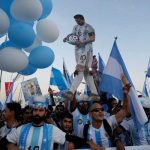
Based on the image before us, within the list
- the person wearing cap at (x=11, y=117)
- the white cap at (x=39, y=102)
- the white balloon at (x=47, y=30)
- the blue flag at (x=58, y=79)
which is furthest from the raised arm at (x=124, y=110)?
the blue flag at (x=58, y=79)

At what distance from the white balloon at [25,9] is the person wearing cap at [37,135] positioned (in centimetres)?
194

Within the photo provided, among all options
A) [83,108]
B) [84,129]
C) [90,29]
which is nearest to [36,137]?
[84,129]

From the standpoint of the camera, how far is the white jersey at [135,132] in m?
4.47

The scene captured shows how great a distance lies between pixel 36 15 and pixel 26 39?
0.43 m

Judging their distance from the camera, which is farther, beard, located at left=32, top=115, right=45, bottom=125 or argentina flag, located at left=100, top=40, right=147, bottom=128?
argentina flag, located at left=100, top=40, right=147, bottom=128

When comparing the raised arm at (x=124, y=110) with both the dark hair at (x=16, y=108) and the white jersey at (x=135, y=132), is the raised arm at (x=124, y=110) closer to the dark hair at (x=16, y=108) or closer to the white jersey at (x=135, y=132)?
the white jersey at (x=135, y=132)

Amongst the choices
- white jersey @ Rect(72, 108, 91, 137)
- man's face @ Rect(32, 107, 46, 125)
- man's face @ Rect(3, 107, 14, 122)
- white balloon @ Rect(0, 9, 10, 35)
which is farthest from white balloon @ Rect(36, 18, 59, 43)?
man's face @ Rect(32, 107, 46, 125)

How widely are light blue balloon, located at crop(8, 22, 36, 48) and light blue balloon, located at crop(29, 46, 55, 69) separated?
341 millimetres

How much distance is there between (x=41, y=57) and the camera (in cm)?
542

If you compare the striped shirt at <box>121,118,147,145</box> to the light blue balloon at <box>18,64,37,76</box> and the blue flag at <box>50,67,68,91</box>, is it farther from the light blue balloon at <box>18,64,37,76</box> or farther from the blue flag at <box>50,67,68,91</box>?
the blue flag at <box>50,67,68,91</box>

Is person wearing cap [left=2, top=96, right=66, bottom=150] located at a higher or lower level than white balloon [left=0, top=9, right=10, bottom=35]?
lower

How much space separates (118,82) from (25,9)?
1.88 m

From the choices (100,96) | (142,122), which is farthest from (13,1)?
(100,96)

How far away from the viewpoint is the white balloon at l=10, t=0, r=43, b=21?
16.2 ft
